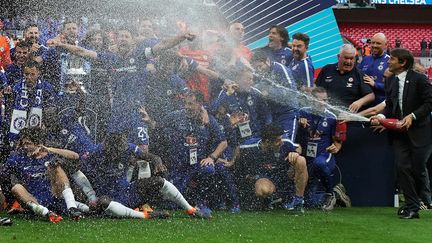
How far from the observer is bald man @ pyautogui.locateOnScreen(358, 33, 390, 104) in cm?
1005

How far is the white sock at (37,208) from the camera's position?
Result: 7732 mm

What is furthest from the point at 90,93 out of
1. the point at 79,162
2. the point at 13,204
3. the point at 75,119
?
the point at 13,204

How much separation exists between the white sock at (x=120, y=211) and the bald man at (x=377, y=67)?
3630 millimetres

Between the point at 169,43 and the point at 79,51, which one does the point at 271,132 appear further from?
the point at 79,51

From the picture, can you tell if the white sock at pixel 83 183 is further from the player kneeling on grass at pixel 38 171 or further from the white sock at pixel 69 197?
the white sock at pixel 69 197

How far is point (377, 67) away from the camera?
33.8 feet

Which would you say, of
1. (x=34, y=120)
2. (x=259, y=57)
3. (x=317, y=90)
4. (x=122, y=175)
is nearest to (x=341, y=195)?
(x=317, y=90)

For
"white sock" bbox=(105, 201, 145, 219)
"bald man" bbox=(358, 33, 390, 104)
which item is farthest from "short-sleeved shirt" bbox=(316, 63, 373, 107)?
"white sock" bbox=(105, 201, 145, 219)

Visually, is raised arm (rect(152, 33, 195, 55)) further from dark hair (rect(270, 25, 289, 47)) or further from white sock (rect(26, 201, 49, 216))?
white sock (rect(26, 201, 49, 216))

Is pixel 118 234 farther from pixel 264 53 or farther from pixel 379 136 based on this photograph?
pixel 379 136

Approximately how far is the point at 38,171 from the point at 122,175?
0.91 metres

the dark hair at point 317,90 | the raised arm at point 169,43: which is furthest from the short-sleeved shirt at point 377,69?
the raised arm at point 169,43

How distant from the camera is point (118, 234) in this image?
22.0ft

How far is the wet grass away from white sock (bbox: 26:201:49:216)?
0.45ft
